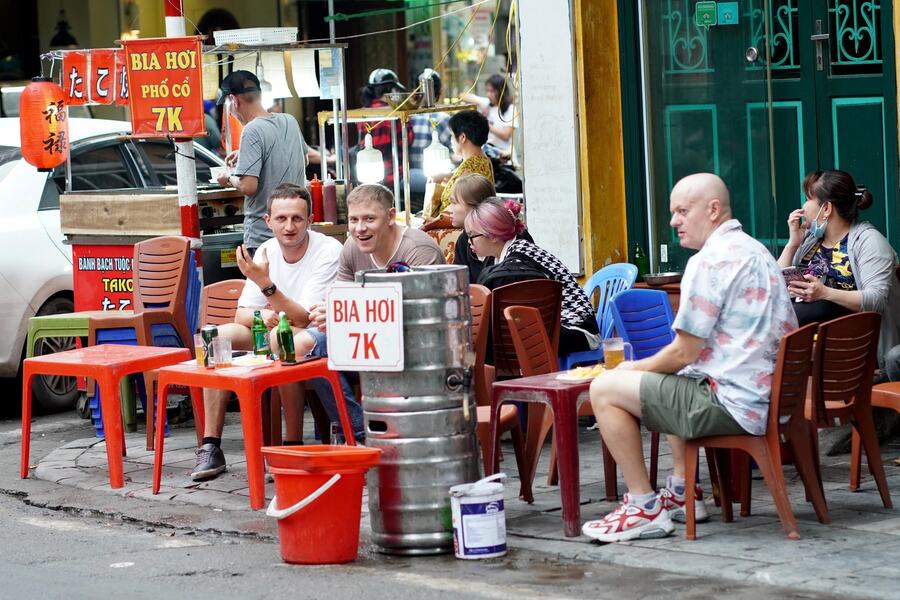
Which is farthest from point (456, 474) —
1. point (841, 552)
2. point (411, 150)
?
point (411, 150)

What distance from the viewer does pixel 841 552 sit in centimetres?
602

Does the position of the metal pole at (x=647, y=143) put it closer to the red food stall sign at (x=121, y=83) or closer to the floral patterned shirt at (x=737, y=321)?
the red food stall sign at (x=121, y=83)

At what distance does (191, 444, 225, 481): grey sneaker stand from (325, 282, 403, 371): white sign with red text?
1.83 metres

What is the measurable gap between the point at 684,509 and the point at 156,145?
6.11 metres

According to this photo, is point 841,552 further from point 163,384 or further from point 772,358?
point 163,384

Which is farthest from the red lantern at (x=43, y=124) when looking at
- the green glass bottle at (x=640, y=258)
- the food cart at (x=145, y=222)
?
the green glass bottle at (x=640, y=258)

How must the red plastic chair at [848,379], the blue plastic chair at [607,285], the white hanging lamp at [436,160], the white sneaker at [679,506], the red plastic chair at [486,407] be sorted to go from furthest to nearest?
the white hanging lamp at [436,160], the blue plastic chair at [607,285], the red plastic chair at [486,407], the red plastic chair at [848,379], the white sneaker at [679,506]

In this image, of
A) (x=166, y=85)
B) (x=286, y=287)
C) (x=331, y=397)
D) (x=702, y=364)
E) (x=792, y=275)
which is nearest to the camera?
(x=702, y=364)

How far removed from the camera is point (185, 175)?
962cm

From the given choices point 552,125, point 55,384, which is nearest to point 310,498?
point 552,125

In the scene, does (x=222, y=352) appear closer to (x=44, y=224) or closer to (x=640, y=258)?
(x=44, y=224)

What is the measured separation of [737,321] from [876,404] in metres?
1.26

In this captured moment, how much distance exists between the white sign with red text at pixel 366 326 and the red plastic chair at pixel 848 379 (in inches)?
68.6

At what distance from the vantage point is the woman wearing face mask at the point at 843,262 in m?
7.75
